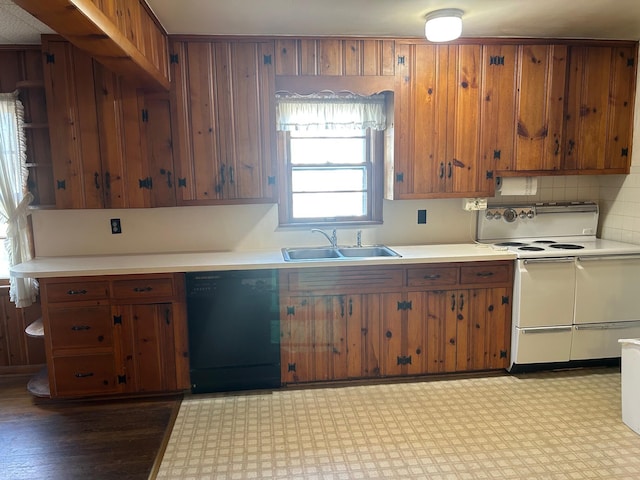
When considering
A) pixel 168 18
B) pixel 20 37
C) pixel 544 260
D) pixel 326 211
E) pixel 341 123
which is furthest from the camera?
pixel 326 211

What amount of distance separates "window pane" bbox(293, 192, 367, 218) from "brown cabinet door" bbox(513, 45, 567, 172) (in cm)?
123

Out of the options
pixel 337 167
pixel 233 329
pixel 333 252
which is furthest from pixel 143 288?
pixel 337 167

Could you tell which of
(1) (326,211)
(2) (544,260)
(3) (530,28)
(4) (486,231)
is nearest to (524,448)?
(2) (544,260)

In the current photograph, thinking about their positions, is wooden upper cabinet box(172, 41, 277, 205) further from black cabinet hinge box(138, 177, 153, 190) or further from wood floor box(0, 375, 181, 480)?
wood floor box(0, 375, 181, 480)

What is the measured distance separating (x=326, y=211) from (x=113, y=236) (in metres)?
1.67

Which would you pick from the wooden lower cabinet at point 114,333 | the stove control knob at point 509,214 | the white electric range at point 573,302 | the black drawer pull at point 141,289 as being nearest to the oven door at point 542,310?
the white electric range at point 573,302

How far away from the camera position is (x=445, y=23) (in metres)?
2.77

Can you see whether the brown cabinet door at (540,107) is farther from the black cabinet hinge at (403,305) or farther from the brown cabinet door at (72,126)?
the brown cabinet door at (72,126)

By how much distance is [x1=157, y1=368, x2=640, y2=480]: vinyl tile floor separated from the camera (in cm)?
236

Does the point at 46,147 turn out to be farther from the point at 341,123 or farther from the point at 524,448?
the point at 524,448

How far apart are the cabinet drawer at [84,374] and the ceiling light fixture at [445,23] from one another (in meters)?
2.96

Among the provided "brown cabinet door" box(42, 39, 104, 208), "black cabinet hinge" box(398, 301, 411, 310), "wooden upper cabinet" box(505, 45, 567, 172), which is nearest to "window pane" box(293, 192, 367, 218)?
"black cabinet hinge" box(398, 301, 411, 310)

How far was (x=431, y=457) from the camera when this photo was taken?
244 cm

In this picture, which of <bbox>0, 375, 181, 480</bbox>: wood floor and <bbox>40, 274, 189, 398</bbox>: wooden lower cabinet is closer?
<bbox>0, 375, 181, 480</bbox>: wood floor
